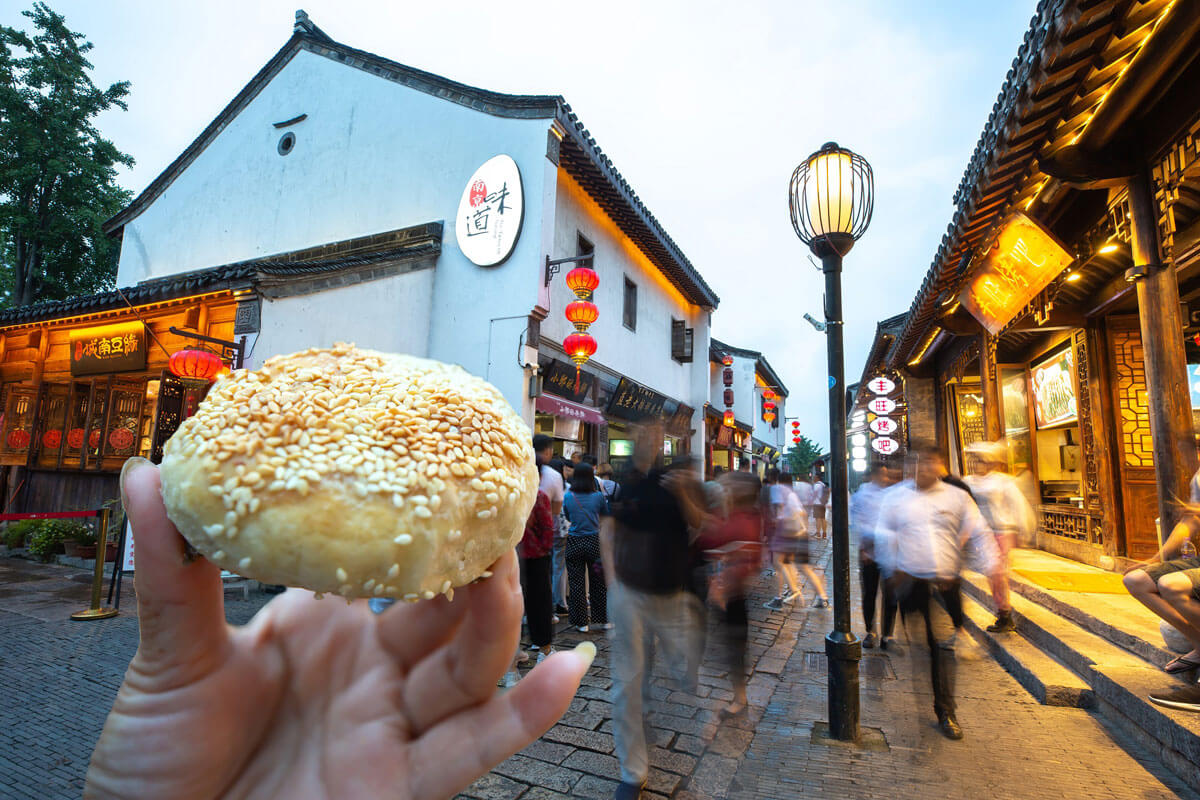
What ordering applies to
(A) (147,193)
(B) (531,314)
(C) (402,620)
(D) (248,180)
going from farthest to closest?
(A) (147,193)
(D) (248,180)
(B) (531,314)
(C) (402,620)

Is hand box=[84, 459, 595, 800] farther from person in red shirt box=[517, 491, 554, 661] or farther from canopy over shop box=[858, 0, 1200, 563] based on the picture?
canopy over shop box=[858, 0, 1200, 563]

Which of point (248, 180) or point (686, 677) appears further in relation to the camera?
point (248, 180)

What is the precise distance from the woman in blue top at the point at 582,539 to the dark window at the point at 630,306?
362 inches

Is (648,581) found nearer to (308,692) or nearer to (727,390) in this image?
(308,692)

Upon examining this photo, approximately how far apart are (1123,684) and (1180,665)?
345 millimetres

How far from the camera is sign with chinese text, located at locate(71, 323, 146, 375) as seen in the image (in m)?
10.5

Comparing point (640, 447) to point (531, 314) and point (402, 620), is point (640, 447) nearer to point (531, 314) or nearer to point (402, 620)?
point (402, 620)

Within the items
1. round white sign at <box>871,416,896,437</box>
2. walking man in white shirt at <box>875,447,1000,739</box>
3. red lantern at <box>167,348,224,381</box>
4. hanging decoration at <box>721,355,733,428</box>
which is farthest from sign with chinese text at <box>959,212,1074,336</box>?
hanging decoration at <box>721,355,733,428</box>

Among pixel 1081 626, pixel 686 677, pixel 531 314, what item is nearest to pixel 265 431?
pixel 686 677

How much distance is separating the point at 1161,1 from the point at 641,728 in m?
4.73

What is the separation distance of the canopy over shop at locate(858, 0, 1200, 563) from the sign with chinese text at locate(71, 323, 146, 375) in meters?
13.4

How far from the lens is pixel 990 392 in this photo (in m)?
8.97

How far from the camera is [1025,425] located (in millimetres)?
11523

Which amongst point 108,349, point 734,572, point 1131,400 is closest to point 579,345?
point 734,572
